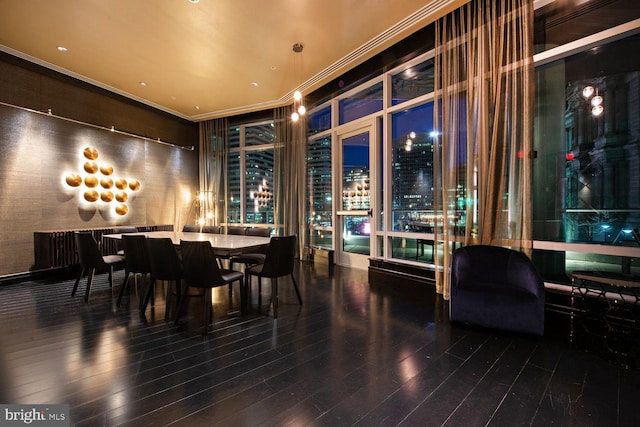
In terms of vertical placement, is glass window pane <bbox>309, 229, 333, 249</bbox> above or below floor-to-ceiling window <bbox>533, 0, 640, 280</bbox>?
below

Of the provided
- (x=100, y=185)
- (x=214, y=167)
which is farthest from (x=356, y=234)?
(x=100, y=185)

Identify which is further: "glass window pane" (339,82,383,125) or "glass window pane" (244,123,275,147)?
"glass window pane" (244,123,275,147)

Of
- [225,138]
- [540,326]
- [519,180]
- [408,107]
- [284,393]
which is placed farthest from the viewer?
[225,138]

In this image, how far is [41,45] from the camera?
4055 mm

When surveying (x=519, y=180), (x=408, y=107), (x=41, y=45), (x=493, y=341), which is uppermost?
(x=41, y=45)

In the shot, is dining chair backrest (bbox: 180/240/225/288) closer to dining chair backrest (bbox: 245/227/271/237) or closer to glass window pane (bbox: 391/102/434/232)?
dining chair backrest (bbox: 245/227/271/237)

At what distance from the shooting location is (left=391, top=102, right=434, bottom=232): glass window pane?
418cm

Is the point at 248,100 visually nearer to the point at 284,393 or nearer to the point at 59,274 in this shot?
the point at 59,274

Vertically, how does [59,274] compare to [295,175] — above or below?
below

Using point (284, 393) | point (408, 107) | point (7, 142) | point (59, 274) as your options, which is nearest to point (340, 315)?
point (284, 393)

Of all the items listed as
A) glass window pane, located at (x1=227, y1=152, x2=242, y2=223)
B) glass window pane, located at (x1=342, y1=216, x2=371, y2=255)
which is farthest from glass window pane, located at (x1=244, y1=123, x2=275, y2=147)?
glass window pane, located at (x1=342, y1=216, x2=371, y2=255)

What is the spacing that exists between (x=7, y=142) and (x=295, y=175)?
4.65m

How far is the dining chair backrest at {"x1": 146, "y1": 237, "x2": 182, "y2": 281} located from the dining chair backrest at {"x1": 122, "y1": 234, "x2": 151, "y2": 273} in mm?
179

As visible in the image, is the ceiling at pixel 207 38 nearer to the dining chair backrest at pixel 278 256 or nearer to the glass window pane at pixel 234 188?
the glass window pane at pixel 234 188
